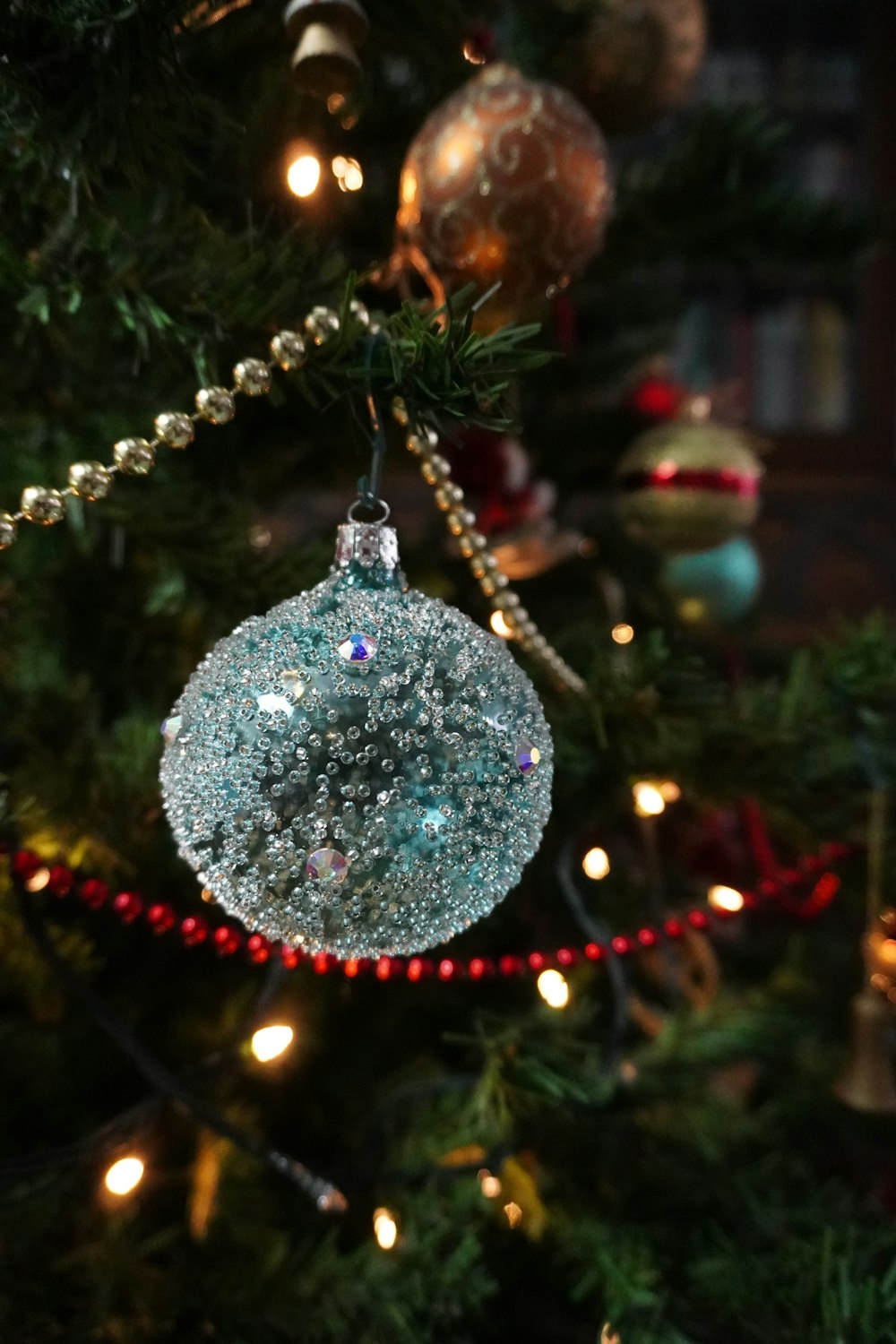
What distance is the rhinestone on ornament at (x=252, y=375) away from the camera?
0.34 metres

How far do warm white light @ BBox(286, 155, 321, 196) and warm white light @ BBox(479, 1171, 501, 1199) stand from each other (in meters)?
0.48

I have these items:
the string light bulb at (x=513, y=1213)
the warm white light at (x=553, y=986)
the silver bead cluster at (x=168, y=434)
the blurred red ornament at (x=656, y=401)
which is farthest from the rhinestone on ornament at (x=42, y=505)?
the blurred red ornament at (x=656, y=401)

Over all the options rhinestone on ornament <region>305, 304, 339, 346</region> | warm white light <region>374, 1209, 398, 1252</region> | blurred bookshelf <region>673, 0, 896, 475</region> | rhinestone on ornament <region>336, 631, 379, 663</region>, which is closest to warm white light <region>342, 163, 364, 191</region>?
rhinestone on ornament <region>305, 304, 339, 346</region>

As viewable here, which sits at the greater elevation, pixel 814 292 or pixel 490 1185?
pixel 814 292

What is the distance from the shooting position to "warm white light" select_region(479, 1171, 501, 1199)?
52cm

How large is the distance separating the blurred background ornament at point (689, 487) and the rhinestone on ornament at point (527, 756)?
0.35 meters

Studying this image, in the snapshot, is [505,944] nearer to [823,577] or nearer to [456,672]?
[456,672]

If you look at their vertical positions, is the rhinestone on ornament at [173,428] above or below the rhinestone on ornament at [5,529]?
above

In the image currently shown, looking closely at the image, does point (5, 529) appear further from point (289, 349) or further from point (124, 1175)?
point (124, 1175)

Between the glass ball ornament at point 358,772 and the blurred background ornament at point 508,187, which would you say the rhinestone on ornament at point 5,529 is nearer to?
the glass ball ornament at point 358,772

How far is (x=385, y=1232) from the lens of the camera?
1.59 ft

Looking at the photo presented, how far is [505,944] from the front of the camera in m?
0.61

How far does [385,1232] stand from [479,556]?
331 millimetres

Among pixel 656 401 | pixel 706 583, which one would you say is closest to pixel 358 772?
pixel 706 583
